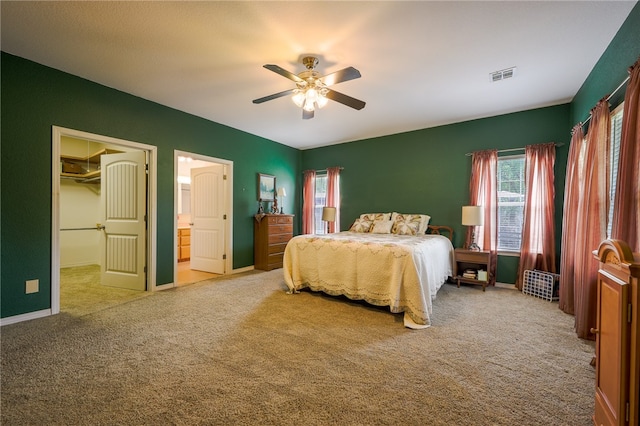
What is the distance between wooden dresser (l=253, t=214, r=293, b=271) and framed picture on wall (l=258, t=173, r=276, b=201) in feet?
1.65

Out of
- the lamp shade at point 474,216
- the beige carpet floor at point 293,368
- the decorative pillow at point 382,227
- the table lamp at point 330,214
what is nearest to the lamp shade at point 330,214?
the table lamp at point 330,214

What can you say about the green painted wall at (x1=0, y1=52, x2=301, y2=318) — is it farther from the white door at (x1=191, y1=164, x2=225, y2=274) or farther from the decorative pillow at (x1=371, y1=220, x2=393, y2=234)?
the decorative pillow at (x1=371, y1=220, x2=393, y2=234)

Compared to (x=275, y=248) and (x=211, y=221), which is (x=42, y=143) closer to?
(x=211, y=221)

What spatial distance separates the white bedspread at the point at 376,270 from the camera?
9.09 ft

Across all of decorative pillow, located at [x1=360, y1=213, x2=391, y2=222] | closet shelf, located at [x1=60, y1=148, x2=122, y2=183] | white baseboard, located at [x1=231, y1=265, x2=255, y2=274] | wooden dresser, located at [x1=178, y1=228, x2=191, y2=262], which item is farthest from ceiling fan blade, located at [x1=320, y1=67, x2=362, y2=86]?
wooden dresser, located at [x1=178, y1=228, x2=191, y2=262]

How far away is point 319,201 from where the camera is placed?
20.8 ft

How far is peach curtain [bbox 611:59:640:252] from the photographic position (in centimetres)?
180

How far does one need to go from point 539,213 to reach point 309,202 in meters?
4.21

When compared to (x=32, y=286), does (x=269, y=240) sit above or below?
above

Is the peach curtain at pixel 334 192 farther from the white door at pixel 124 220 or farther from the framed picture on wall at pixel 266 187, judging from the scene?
the white door at pixel 124 220

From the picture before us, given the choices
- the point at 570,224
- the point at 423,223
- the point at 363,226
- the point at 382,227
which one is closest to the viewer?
the point at 570,224

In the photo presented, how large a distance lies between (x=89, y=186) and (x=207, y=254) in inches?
123

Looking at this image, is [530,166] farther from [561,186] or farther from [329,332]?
[329,332]

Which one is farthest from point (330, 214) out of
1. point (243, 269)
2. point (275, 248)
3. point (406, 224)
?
point (243, 269)
